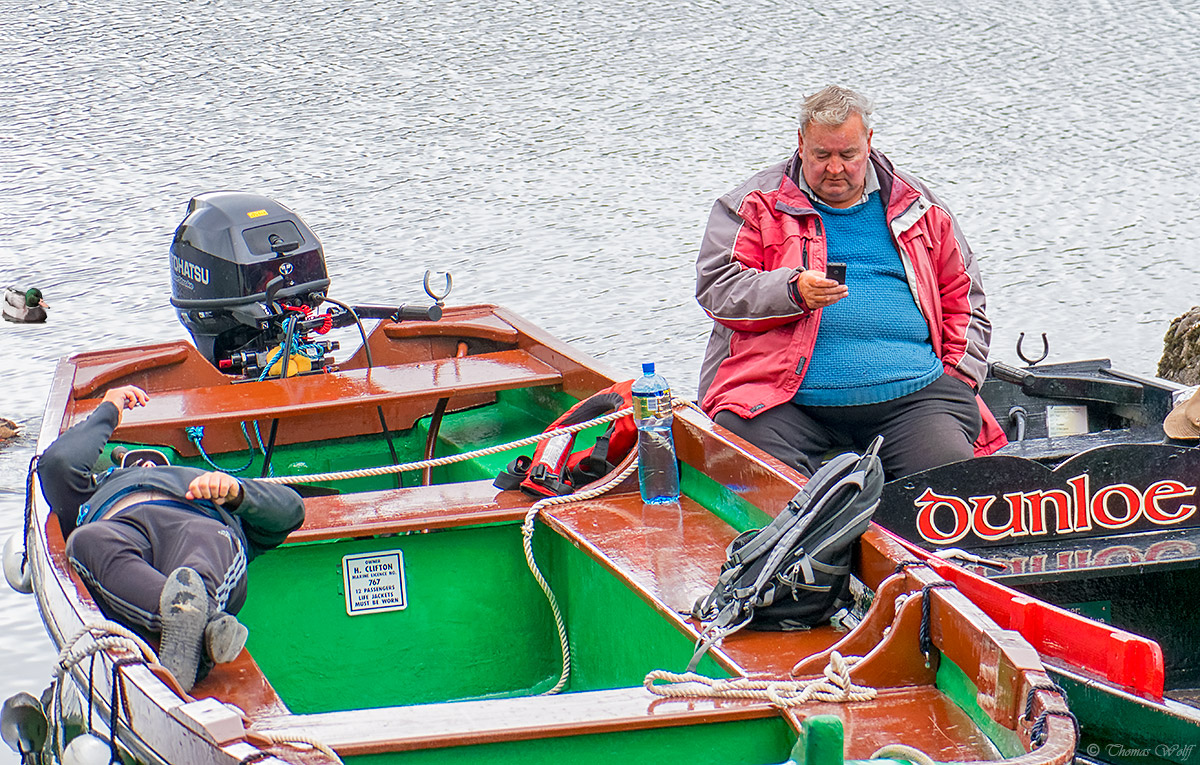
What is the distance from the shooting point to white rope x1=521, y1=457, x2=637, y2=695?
2951 mm

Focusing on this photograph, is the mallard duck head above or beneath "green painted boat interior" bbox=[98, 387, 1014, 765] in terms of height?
above

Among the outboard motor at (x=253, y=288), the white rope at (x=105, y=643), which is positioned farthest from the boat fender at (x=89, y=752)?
the outboard motor at (x=253, y=288)

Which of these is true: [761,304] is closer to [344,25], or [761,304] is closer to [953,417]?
[953,417]

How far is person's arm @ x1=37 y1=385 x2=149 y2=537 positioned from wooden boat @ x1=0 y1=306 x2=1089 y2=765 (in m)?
0.08

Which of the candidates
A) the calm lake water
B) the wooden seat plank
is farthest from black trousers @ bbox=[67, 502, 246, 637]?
the calm lake water

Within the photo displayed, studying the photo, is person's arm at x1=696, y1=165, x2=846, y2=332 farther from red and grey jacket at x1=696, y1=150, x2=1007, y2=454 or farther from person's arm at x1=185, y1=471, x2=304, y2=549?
person's arm at x1=185, y1=471, x2=304, y2=549

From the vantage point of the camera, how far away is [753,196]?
3.24 metres

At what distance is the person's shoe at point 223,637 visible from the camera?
233cm

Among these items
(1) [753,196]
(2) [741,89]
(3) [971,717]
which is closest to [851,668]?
(3) [971,717]

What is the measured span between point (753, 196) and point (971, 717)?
5.05 ft

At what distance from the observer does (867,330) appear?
10.3 ft

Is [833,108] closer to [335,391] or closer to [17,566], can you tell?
[335,391]

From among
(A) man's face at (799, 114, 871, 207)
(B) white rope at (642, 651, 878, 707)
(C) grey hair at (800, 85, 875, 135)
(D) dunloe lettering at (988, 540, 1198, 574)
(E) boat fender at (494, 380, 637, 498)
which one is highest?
(C) grey hair at (800, 85, 875, 135)

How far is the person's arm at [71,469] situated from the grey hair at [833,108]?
5.41ft
